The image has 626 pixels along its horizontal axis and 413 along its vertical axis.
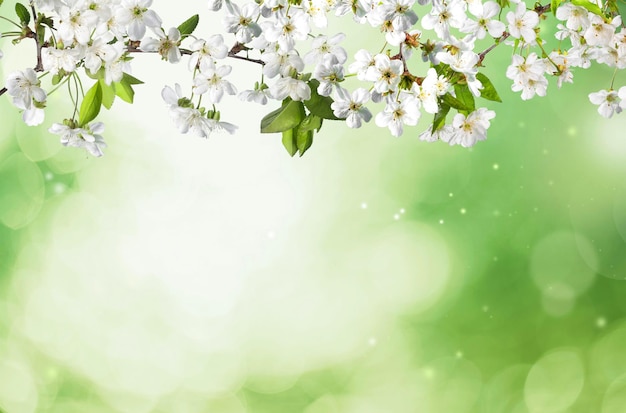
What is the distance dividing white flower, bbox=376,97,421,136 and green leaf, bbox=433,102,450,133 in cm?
2

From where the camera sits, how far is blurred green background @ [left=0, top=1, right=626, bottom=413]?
212 centimetres

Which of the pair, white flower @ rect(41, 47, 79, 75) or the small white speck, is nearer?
white flower @ rect(41, 47, 79, 75)

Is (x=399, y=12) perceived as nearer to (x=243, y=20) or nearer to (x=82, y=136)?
(x=243, y=20)

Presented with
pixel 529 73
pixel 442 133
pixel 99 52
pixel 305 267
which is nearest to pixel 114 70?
pixel 99 52

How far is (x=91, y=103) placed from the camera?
722 millimetres

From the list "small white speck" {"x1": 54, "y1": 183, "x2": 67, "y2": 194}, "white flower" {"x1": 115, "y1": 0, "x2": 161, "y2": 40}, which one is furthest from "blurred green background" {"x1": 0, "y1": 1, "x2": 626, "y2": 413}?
"white flower" {"x1": 115, "y1": 0, "x2": 161, "y2": 40}

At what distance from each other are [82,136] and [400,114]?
321 mm

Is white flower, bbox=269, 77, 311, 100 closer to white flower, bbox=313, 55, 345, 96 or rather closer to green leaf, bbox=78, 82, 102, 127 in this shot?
white flower, bbox=313, 55, 345, 96

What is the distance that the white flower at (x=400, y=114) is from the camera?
2.31 feet

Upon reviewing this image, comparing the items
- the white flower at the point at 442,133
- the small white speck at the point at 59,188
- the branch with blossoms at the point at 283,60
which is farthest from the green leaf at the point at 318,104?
the small white speck at the point at 59,188

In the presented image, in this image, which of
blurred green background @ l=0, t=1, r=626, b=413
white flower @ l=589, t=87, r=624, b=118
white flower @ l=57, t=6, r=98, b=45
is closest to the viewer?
white flower @ l=57, t=6, r=98, b=45

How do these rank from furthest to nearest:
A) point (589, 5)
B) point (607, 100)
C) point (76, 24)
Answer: point (607, 100)
point (589, 5)
point (76, 24)

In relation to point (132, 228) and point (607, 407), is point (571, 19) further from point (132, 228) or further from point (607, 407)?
point (607, 407)

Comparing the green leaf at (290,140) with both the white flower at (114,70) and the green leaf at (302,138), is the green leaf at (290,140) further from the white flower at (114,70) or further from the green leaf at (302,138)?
the white flower at (114,70)
